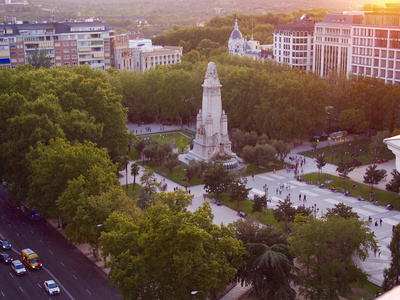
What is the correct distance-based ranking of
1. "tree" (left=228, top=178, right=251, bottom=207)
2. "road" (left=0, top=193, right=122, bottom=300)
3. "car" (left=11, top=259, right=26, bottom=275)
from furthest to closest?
1. "tree" (left=228, top=178, right=251, bottom=207)
2. "car" (left=11, top=259, right=26, bottom=275)
3. "road" (left=0, top=193, right=122, bottom=300)

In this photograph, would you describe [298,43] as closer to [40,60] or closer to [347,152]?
[347,152]

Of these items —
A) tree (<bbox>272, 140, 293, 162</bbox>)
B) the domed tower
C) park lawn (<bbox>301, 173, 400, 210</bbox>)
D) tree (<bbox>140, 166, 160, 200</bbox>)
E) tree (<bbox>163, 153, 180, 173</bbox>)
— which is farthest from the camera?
the domed tower

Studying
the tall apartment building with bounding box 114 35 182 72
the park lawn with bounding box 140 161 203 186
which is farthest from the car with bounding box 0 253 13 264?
the tall apartment building with bounding box 114 35 182 72

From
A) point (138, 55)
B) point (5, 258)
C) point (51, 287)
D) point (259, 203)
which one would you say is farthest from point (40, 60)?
point (51, 287)

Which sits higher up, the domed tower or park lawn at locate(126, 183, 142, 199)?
the domed tower

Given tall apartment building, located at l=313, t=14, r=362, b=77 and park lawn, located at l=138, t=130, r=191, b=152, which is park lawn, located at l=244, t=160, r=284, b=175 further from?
tall apartment building, located at l=313, t=14, r=362, b=77
